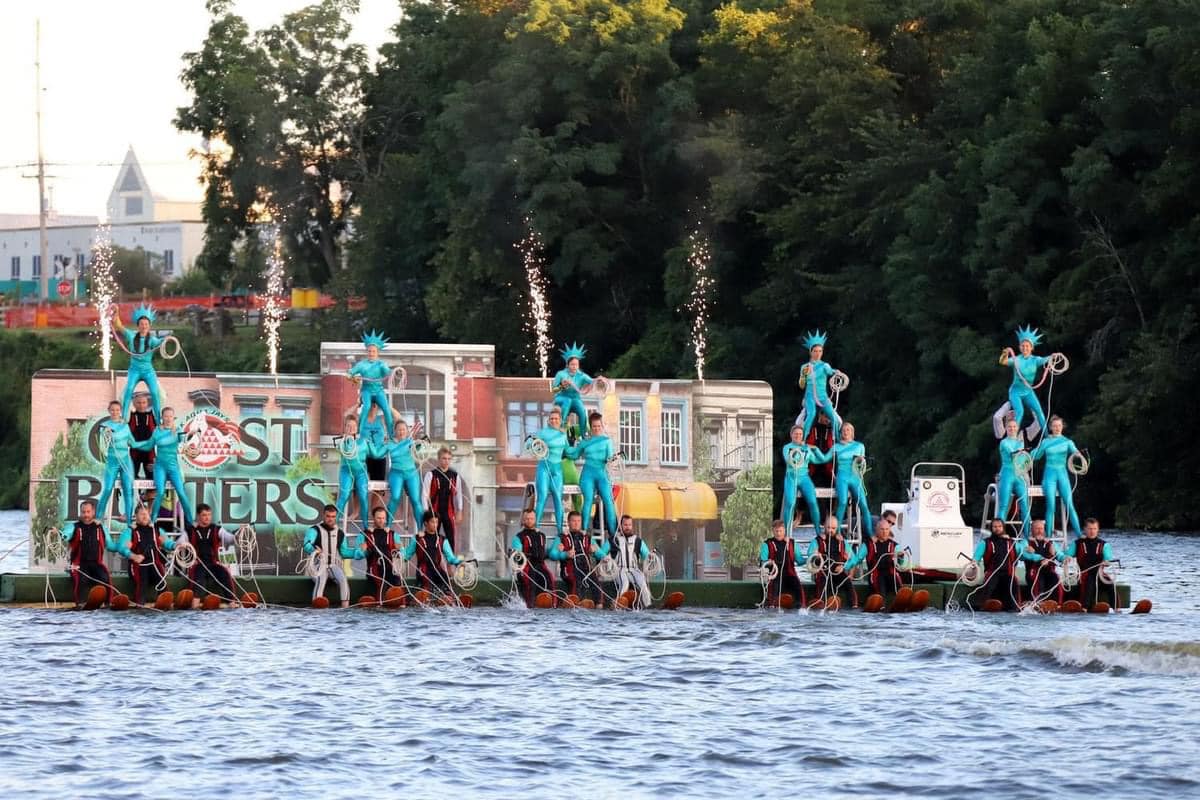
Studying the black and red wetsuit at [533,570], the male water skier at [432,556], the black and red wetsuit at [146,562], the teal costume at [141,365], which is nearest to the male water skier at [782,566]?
the black and red wetsuit at [533,570]

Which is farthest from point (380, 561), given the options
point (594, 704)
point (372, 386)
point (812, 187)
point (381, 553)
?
point (812, 187)

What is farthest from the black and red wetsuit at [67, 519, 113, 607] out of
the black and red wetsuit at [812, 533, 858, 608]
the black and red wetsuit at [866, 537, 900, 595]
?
the black and red wetsuit at [866, 537, 900, 595]

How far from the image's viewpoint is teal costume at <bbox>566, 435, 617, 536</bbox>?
37469 mm

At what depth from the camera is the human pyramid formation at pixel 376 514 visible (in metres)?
36.5

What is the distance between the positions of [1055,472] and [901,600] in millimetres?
3257

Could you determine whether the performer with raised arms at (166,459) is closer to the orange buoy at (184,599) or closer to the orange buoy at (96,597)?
the orange buoy at (184,599)

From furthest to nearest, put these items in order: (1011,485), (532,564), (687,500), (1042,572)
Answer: (687,500), (1011,485), (1042,572), (532,564)

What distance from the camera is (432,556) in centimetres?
3719

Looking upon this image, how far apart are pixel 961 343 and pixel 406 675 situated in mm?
37651

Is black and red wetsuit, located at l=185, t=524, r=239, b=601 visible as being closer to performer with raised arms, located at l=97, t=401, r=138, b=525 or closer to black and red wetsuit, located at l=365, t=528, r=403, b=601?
performer with raised arms, located at l=97, t=401, r=138, b=525

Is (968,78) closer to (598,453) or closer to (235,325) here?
(598,453)

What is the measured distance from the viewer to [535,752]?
2502 centimetres

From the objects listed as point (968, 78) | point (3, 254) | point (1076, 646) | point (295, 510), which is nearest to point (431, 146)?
point (968, 78)

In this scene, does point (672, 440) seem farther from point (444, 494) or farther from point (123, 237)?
point (123, 237)
